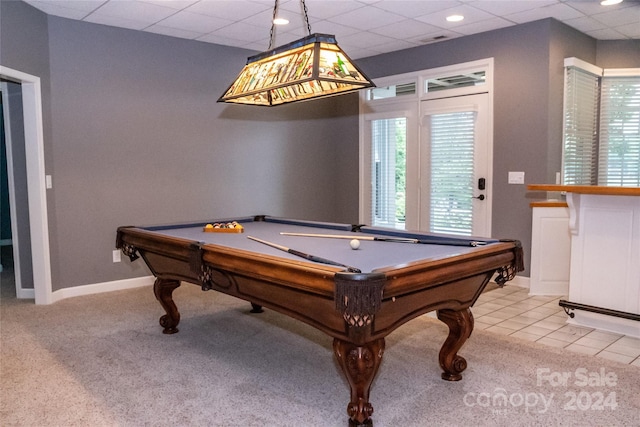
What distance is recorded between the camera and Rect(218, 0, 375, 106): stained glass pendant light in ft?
8.79

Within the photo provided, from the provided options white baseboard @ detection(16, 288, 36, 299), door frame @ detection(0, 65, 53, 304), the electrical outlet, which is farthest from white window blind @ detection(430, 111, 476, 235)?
white baseboard @ detection(16, 288, 36, 299)

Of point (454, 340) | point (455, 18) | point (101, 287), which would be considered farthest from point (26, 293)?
point (455, 18)

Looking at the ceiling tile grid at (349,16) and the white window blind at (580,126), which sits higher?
the ceiling tile grid at (349,16)

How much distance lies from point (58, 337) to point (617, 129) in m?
5.78

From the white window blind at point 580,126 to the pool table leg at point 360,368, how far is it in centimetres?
366

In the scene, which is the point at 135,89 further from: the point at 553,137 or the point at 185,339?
the point at 553,137

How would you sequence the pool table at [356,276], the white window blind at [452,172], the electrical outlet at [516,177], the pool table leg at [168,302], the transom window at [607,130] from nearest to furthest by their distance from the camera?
the pool table at [356,276] < the pool table leg at [168,302] < the electrical outlet at [516,177] < the transom window at [607,130] < the white window blind at [452,172]

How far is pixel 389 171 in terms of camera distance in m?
5.99

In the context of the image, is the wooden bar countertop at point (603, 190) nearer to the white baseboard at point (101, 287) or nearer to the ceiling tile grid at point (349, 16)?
the ceiling tile grid at point (349, 16)

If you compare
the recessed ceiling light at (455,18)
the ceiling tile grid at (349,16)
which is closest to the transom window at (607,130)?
the ceiling tile grid at (349,16)

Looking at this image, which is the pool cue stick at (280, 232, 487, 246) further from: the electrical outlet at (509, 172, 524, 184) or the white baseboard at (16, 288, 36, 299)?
the white baseboard at (16, 288, 36, 299)

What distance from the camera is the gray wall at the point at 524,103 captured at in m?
4.51

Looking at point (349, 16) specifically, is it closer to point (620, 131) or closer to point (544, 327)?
point (544, 327)

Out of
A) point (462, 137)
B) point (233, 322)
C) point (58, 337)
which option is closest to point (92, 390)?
point (58, 337)
